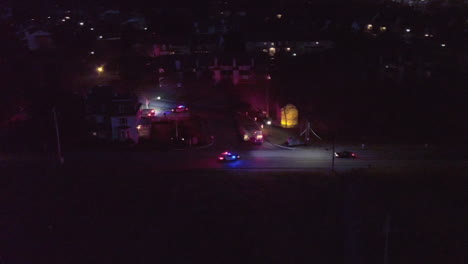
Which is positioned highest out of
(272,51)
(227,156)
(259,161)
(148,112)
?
(272,51)

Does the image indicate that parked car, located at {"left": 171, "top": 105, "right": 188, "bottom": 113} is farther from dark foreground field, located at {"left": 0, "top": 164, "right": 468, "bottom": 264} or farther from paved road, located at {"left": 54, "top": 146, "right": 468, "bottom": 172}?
dark foreground field, located at {"left": 0, "top": 164, "right": 468, "bottom": 264}

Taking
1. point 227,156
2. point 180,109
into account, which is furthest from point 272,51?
point 227,156

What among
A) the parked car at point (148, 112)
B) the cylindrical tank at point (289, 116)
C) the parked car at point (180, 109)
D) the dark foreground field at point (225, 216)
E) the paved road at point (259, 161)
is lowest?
the dark foreground field at point (225, 216)

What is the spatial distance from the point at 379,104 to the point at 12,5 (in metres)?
32.5

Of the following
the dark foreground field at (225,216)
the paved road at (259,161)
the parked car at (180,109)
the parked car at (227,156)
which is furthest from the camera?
the parked car at (180,109)

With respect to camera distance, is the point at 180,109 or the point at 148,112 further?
the point at 148,112

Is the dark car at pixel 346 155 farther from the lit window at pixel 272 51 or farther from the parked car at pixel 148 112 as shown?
the lit window at pixel 272 51

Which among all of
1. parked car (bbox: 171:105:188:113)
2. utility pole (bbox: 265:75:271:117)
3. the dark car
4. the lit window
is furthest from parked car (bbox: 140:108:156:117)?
the lit window

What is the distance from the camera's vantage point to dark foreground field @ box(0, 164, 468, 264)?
816 centimetres

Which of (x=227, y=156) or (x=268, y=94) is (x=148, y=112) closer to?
(x=268, y=94)

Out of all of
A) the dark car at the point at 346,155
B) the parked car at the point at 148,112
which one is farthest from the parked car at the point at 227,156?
the parked car at the point at 148,112

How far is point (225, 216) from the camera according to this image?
31.9 feet

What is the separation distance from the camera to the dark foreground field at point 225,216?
321 inches

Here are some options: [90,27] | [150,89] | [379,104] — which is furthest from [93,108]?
[90,27]
